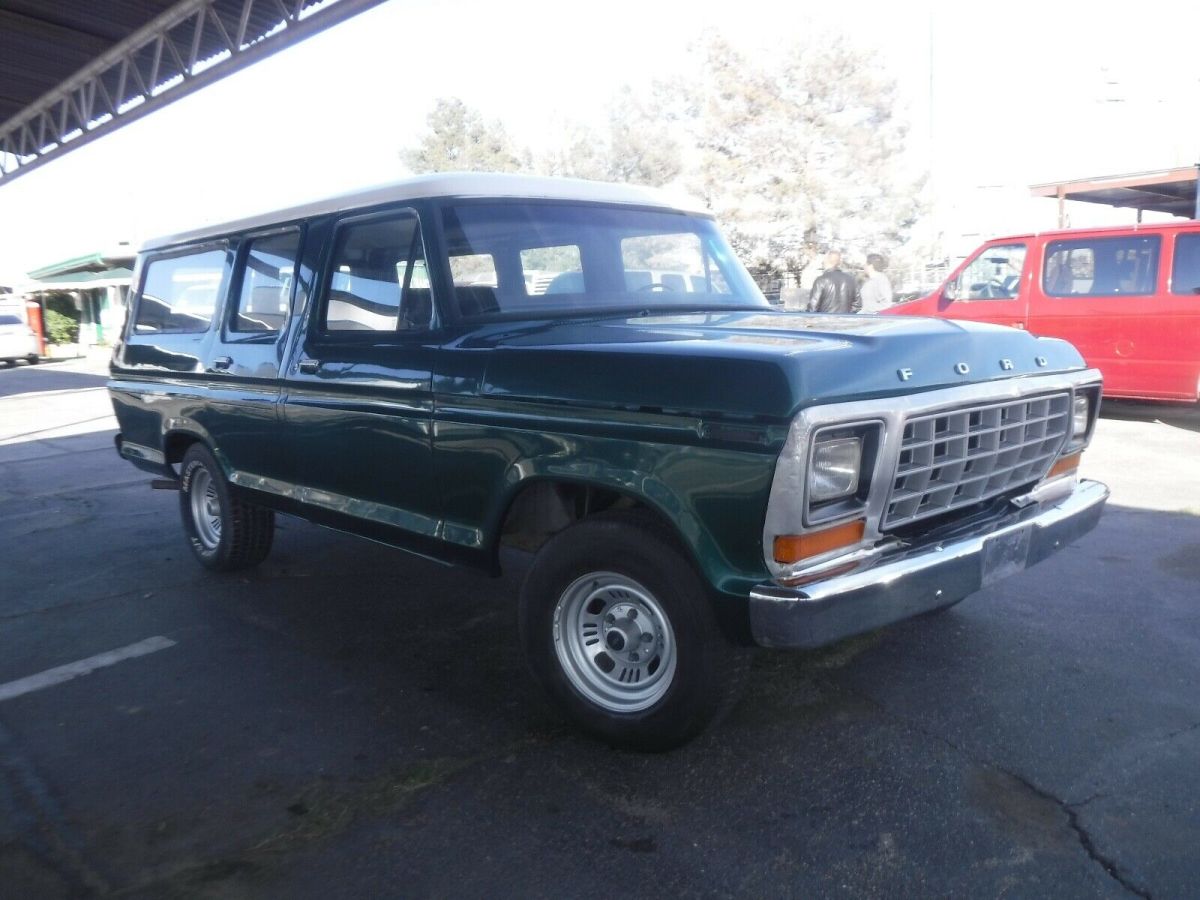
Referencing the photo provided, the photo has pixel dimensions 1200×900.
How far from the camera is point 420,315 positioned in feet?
12.8

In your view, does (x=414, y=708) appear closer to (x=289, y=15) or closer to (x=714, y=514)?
(x=714, y=514)

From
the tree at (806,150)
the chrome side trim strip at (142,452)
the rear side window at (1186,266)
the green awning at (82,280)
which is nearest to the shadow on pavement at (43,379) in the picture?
the green awning at (82,280)

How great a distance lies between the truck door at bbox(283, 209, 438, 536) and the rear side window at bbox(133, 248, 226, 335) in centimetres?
114

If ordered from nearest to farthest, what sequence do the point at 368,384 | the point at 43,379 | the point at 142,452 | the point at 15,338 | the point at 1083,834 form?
the point at 1083,834 < the point at 368,384 < the point at 142,452 < the point at 43,379 < the point at 15,338

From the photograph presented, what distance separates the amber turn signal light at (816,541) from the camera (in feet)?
9.11

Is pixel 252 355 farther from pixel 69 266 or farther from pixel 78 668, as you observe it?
pixel 69 266

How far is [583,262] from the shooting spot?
4.21 meters

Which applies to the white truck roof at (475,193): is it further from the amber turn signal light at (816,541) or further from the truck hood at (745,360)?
the amber turn signal light at (816,541)

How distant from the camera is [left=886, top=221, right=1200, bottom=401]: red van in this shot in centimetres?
927

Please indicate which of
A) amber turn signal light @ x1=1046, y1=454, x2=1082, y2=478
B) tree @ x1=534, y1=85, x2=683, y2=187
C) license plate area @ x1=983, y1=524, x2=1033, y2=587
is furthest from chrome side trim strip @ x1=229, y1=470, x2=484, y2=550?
tree @ x1=534, y1=85, x2=683, y2=187

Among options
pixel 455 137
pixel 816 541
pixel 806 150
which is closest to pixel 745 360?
pixel 816 541

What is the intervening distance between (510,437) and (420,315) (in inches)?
31.0

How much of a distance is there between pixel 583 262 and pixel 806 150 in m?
26.7

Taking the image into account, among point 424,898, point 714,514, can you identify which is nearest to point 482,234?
Answer: point 714,514
